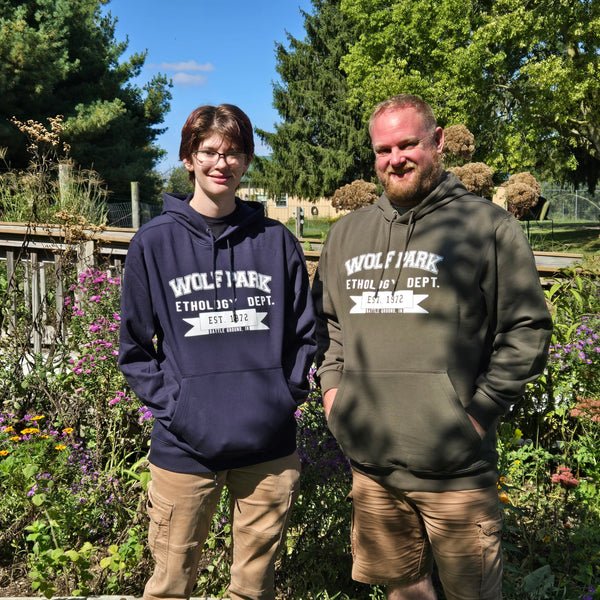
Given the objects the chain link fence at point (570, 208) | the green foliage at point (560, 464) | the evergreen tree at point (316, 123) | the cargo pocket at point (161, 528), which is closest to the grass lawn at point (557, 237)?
the green foliage at point (560, 464)

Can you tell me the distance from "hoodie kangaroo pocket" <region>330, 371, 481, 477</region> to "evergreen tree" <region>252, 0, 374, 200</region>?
33192 millimetres

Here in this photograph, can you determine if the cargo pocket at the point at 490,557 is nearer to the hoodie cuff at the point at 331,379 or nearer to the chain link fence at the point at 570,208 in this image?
the hoodie cuff at the point at 331,379

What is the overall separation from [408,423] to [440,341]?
0.31 meters

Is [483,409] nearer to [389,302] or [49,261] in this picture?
[389,302]

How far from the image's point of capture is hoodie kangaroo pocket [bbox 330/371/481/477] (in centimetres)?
211

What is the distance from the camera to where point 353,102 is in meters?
29.4

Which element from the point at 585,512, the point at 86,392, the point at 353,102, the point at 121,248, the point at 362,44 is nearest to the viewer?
the point at 585,512

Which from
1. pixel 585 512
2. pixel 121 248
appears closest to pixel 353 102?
pixel 121 248

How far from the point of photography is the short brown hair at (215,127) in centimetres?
226

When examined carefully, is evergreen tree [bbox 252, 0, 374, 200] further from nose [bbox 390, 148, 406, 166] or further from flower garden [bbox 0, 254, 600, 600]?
nose [bbox 390, 148, 406, 166]

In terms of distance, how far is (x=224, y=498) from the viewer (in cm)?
304

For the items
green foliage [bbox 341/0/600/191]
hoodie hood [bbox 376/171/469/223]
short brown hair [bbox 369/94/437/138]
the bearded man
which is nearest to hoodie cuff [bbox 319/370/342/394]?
the bearded man

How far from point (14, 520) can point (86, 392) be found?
37.1 inches

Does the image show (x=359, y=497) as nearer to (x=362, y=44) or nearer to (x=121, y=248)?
(x=121, y=248)
